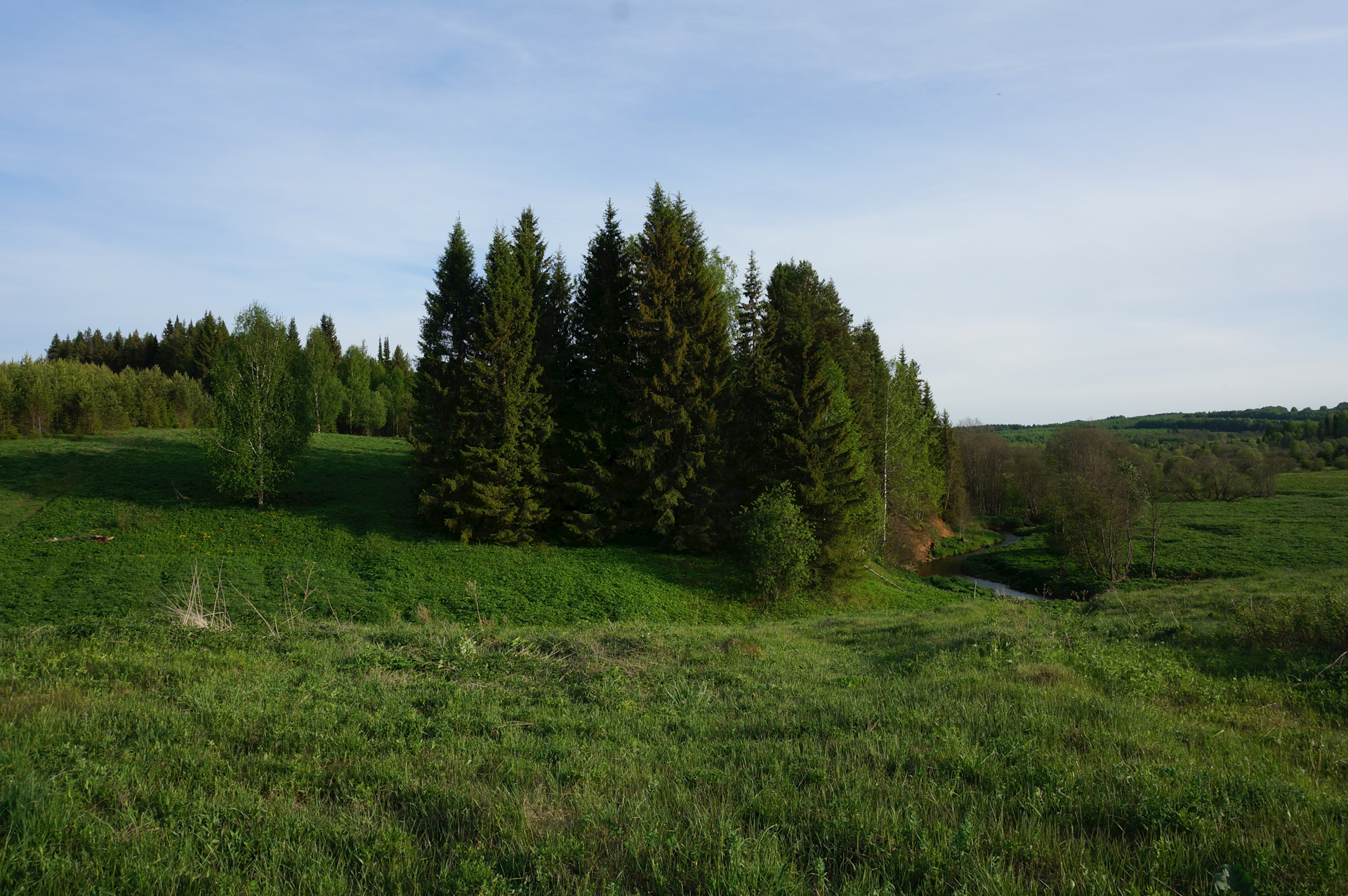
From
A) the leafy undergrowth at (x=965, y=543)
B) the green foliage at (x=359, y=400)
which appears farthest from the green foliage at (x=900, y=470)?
the green foliage at (x=359, y=400)

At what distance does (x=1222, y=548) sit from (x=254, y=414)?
2331 inches

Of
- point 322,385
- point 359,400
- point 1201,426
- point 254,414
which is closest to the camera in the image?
point 254,414

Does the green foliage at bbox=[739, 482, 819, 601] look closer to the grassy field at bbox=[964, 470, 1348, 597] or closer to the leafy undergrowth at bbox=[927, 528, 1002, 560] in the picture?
the grassy field at bbox=[964, 470, 1348, 597]

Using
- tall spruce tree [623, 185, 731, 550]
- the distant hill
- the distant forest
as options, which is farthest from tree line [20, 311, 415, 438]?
the distant hill

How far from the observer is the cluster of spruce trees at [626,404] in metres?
28.3

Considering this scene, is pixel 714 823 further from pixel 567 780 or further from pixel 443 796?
pixel 443 796

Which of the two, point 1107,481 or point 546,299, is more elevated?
point 546,299

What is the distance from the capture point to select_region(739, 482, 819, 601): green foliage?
24547 mm

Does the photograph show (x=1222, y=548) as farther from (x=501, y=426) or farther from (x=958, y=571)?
(x=501, y=426)

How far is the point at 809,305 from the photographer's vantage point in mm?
35000

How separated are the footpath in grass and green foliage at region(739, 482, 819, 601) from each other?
1.30 metres

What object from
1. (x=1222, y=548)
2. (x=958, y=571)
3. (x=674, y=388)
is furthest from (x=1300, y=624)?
(x=1222, y=548)

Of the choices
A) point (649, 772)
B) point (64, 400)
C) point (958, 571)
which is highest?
point (64, 400)

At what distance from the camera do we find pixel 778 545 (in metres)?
24.4
